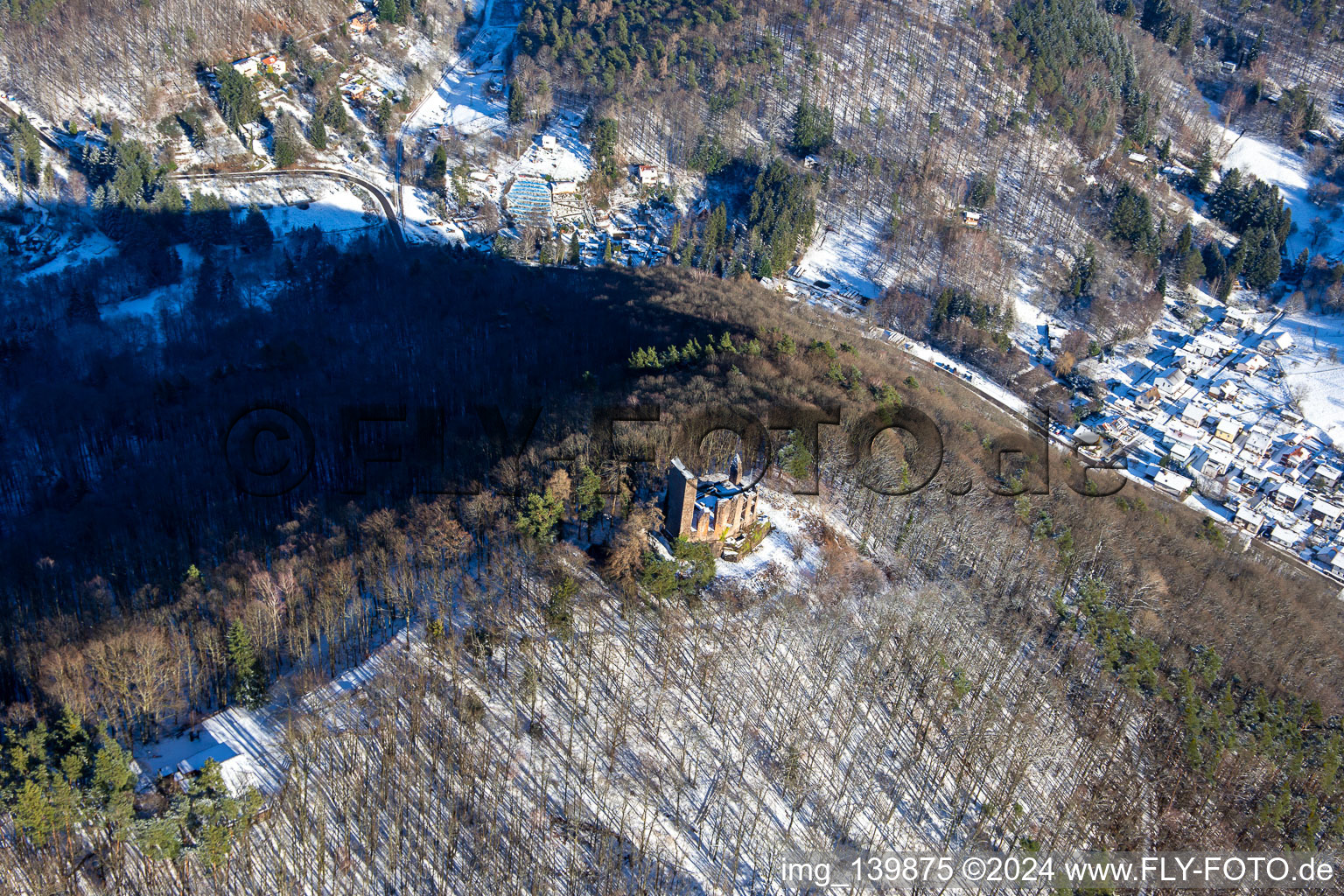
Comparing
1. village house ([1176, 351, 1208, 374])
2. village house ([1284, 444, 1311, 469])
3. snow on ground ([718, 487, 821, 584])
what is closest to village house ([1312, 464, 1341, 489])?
village house ([1284, 444, 1311, 469])

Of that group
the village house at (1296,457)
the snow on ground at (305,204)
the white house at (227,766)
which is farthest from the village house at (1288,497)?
the snow on ground at (305,204)

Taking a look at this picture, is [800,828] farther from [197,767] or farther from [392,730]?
[197,767]

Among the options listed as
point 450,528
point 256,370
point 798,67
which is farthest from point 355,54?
point 450,528

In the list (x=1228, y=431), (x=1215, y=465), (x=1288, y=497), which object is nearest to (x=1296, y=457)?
(x=1228, y=431)

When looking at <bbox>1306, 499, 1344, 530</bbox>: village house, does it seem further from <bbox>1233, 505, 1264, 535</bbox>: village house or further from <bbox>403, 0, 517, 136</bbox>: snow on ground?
<bbox>403, 0, 517, 136</bbox>: snow on ground

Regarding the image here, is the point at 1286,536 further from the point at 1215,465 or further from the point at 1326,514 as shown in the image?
the point at 1215,465

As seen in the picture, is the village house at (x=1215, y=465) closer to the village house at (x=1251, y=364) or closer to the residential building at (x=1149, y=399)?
the residential building at (x=1149, y=399)

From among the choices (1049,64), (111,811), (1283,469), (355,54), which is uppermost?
(1049,64)
